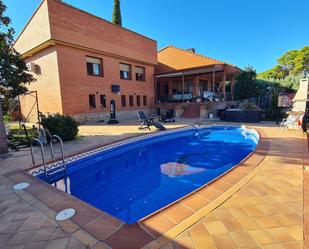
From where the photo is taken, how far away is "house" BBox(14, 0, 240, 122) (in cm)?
1277

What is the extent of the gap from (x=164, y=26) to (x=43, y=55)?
16.6m

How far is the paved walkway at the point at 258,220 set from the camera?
1.90 metres

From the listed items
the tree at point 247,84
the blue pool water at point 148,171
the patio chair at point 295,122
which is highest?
the tree at point 247,84

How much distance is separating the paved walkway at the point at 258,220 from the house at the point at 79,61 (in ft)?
43.6

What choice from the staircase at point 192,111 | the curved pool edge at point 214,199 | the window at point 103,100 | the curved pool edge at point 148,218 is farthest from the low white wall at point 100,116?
the curved pool edge at point 214,199

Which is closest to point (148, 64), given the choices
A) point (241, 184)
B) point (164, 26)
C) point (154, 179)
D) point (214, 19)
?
point (164, 26)

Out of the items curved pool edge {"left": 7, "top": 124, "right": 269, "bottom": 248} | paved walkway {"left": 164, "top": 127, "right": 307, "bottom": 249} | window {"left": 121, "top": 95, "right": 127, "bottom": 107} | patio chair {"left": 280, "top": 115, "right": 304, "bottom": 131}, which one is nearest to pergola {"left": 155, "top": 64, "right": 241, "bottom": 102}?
window {"left": 121, "top": 95, "right": 127, "bottom": 107}

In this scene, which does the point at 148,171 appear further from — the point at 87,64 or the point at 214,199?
the point at 87,64

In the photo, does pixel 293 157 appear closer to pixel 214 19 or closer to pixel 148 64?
pixel 148 64

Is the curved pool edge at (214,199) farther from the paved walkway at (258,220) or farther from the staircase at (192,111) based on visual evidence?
the staircase at (192,111)

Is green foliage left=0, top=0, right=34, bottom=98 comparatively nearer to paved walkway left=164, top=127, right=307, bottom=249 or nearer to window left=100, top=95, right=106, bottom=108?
window left=100, top=95, right=106, bottom=108

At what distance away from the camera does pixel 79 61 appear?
1389 cm

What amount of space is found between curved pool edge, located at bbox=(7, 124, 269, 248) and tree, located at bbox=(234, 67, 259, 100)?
16.7m

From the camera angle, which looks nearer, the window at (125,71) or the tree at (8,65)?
the tree at (8,65)
